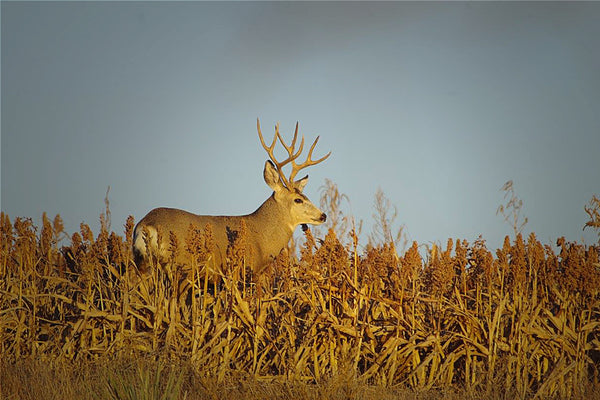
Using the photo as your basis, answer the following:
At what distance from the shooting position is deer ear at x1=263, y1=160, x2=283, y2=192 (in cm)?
956

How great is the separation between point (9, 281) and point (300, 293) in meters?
3.10

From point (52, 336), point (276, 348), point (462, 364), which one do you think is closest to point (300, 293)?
point (276, 348)

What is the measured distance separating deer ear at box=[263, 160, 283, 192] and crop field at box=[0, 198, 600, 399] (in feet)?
11.7

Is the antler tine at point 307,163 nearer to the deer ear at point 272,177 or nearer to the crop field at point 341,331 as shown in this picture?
the deer ear at point 272,177

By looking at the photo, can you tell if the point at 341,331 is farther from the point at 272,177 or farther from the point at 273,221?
the point at 272,177

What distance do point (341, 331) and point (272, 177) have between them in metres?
4.62

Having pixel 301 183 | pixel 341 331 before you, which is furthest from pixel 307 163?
pixel 341 331

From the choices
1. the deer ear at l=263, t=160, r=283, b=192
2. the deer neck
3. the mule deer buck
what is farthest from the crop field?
the deer ear at l=263, t=160, r=283, b=192

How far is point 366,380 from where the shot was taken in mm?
5133

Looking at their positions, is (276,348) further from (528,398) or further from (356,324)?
(528,398)

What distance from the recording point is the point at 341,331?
5285 mm

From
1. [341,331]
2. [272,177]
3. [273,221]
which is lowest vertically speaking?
[341,331]

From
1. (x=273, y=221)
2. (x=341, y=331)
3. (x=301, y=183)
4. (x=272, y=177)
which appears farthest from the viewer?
(x=301, y=183)

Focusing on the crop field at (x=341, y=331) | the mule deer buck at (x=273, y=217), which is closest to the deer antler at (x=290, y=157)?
the mule deer buck at (x=273, y=217)
